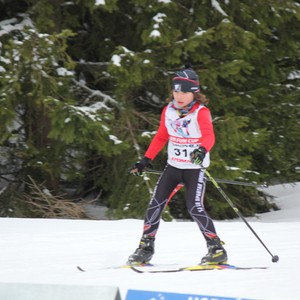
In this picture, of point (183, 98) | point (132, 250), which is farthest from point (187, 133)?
point (132, 250)

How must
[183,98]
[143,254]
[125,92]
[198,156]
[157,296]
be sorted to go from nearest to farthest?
1. [157,296]
2. [198,156]
3. [183,98]
4. [143,254]
5. [125,92]

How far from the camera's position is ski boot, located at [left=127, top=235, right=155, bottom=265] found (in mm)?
6578

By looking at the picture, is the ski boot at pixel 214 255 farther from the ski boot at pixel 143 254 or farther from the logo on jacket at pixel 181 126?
the logo on jacket at pixel 181 126

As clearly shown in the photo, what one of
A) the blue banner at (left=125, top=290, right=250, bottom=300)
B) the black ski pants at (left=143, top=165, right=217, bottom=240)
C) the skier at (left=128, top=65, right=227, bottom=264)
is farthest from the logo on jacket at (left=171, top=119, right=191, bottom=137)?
the blue banner at (left=125, top=290, right=250, bottom=300)

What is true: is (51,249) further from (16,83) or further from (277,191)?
(277,191)

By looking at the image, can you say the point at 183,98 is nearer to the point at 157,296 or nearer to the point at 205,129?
the point at 205,129

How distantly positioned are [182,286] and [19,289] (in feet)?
4.62

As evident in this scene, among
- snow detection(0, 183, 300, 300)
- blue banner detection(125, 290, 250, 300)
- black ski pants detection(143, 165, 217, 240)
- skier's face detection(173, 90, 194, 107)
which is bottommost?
snow detection(0, 183, 300, 300)

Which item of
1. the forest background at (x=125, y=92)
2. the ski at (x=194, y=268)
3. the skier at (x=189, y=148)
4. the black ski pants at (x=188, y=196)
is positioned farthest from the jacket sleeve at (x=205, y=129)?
the forest background at (x=125, y=92)

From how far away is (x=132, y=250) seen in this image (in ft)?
25.0

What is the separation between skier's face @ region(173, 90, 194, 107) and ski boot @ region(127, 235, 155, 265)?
1275mm

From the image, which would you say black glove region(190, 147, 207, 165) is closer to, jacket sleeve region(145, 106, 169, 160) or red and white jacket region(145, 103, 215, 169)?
red and white jacket region(145, 103, 215, 169)

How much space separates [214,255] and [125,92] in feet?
15.9

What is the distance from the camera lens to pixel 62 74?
33.4ft
